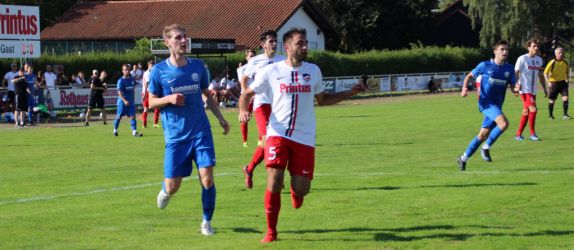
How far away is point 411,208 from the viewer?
1138cm

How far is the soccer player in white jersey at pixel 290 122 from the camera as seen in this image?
9.21m

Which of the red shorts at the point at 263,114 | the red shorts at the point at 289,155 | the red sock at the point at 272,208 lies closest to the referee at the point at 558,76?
the red shorts at the point at 263,114

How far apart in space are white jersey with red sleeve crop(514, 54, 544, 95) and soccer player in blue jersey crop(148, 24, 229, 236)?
14.2m

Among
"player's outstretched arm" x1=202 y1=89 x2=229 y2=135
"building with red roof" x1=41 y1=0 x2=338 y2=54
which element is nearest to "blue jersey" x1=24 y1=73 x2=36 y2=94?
"player's outstretched arm" x1=202 y1=89 x2=229 y2=135

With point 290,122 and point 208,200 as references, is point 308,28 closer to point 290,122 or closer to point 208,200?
point 208,200

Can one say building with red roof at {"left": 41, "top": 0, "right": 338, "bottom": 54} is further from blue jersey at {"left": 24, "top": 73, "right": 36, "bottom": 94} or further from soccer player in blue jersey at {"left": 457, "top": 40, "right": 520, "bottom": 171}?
soccer player in blue jersey at {"left": 457, "top": 40, "right": 520, "bottom": 171}

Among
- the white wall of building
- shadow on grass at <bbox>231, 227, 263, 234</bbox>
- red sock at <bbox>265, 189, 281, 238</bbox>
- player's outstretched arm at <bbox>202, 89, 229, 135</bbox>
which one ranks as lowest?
shadow on grass at <bbox>231, 227, 263, 234</bbox>

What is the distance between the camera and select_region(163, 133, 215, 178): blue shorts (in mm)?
9453

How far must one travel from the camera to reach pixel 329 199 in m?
12.3

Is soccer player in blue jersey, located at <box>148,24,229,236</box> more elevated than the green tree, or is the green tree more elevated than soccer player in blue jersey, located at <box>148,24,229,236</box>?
the green tree

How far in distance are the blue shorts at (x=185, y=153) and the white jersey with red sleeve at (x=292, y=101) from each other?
641 mm

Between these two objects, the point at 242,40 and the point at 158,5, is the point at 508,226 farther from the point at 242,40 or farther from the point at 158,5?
the point at 158,5

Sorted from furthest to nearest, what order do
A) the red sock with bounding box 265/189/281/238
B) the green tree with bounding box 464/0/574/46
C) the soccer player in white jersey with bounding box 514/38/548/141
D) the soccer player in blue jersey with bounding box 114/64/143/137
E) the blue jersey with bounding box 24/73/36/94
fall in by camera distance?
the green tree with bounding box 464/0/574/46 → the blue jersey with bounding box 24/73/36/94 → the soccer player in blue jersey with bounding box 114/64/143/137 → the soccer player in white jersey with bounding box 514/38/548/141 → the red sock with bounding box 265/189/281/238

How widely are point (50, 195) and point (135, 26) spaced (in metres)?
57.3
